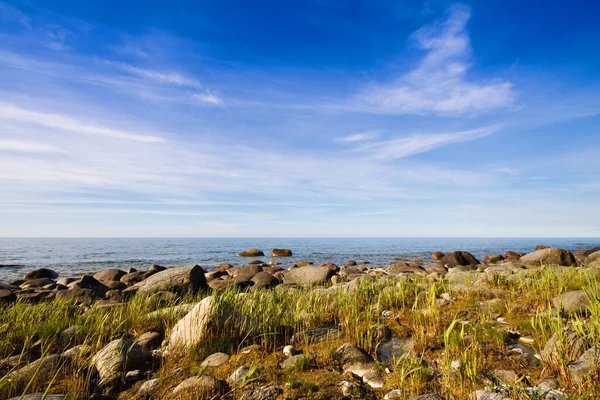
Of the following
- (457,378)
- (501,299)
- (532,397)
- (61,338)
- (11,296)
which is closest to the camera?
(532,397)

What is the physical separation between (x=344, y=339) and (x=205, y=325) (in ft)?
7.20

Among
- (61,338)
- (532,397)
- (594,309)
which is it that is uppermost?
(594,309)

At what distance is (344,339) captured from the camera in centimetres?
515

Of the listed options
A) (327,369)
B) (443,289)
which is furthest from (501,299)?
(327,369)

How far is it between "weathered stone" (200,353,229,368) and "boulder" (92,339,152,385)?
0.94 m

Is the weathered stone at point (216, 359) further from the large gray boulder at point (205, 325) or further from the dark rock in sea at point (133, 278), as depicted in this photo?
the dark rock in sea at point (133, 278)

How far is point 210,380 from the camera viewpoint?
11.8 ft

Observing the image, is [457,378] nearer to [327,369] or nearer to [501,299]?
[327,369]

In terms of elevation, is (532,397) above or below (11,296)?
above

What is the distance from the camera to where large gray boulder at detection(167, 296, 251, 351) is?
4871mm

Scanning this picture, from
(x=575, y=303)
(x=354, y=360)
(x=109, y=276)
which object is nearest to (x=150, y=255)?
(x=109, y=276)

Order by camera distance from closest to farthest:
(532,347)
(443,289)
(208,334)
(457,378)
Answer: (457,378) < (532,347) < (208,334) < (443,289)

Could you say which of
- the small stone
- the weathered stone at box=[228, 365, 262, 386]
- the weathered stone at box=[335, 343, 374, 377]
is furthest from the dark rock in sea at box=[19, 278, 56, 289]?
the weathered stone at box=[335, 343, 374, 377]

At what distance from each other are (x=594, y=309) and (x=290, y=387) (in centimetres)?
385
